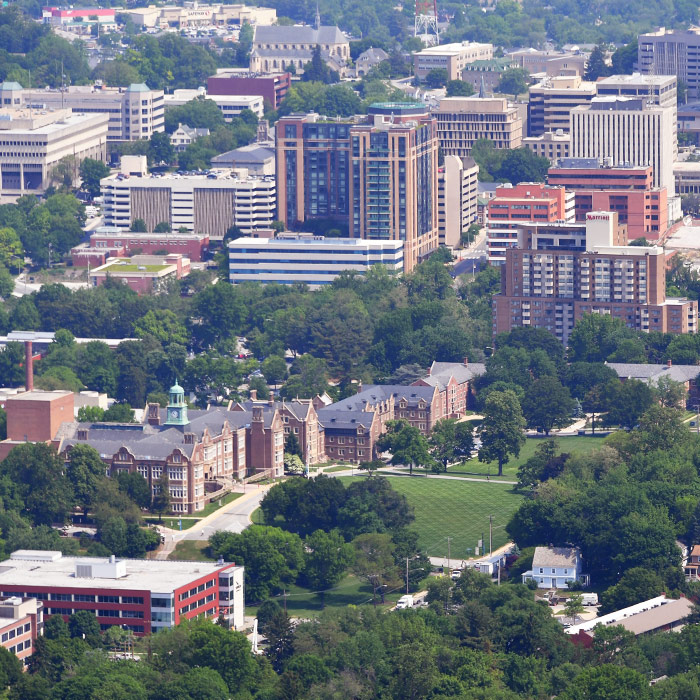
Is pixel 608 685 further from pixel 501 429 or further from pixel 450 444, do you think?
pixel 450 444

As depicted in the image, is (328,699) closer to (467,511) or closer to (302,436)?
(467,511)

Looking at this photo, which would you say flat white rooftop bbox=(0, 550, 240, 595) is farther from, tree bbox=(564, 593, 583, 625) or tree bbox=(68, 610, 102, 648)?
tree bbox=(564, 593, 583, 625)

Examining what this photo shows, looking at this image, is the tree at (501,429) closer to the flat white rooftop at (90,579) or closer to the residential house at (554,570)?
the residential house at (554,570)

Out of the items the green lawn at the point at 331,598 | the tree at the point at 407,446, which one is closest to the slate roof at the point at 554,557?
the green lawn at the point at 331,598

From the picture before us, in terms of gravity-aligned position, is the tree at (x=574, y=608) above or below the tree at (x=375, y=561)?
below

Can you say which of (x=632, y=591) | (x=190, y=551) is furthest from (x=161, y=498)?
(x=632, y=591)

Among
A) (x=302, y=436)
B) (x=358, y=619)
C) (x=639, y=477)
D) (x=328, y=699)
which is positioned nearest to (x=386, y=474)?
(x=302, y=436)
